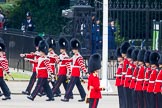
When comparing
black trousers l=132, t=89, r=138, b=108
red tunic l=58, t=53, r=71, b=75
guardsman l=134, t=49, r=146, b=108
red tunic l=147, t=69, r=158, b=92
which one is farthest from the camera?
red tunic l=58, t=53, r=71, b=75

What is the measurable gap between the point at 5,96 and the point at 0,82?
0.48m

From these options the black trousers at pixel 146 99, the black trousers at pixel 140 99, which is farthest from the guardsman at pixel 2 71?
the black trousers at pixel 146 99

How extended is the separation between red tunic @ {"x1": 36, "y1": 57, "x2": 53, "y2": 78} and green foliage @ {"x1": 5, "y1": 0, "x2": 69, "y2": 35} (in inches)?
726

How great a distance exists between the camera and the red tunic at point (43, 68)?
108ft

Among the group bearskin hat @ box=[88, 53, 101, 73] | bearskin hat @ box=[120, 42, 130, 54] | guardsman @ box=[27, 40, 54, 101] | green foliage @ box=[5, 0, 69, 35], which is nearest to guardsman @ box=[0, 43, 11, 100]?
guardsman @ box=[27, 40, 54, 101]

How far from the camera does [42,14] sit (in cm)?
5369

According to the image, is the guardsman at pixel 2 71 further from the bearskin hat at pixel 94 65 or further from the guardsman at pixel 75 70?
the bearskin hat at pixel 94 65

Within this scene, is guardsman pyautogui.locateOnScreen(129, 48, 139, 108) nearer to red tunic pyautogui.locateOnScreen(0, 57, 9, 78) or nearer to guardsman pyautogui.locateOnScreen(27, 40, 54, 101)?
guardsman pyautogui.locateOnScreen(27, 40, 54, 101)

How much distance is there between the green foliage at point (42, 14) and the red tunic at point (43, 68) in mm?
18442

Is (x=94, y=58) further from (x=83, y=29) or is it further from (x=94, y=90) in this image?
(x=83, y=29)

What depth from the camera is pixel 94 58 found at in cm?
2912

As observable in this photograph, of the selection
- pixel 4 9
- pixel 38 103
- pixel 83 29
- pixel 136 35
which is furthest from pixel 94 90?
pixel 4 9

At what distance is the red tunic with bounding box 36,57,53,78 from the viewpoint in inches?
1299

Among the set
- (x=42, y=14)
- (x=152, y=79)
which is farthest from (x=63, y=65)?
(x=42, y=14)
